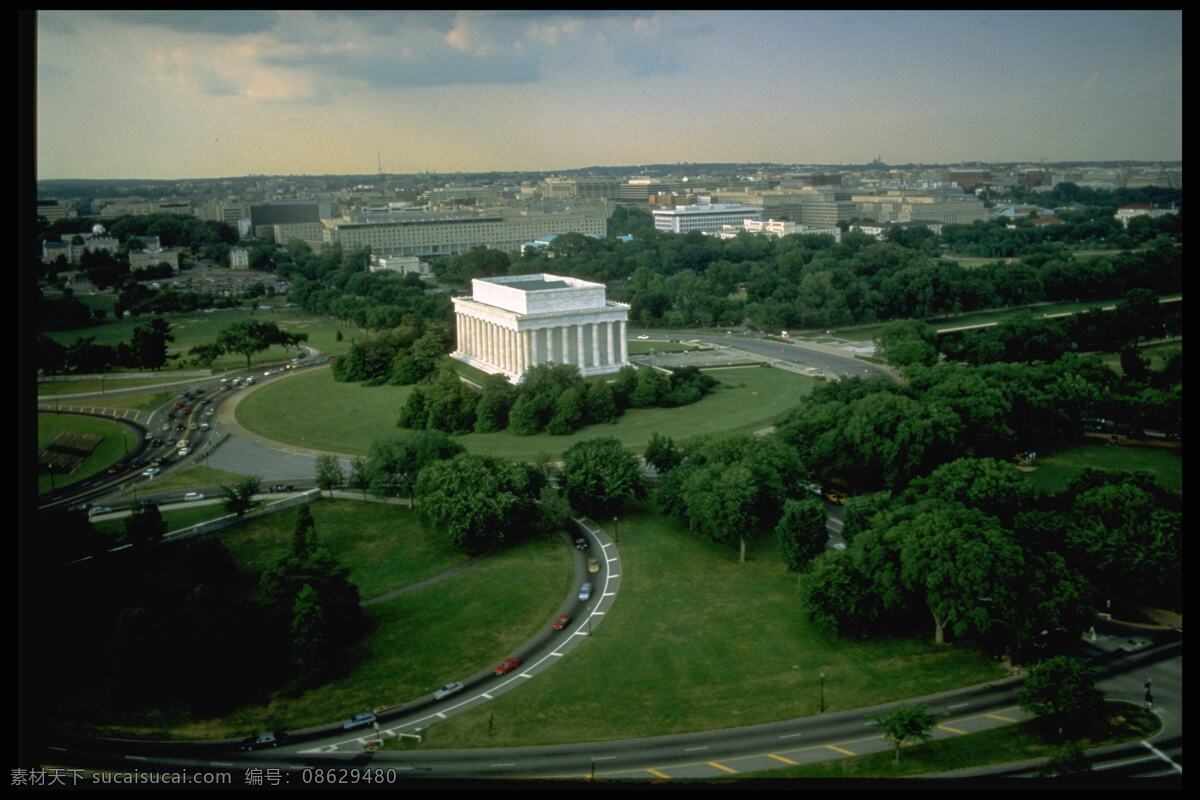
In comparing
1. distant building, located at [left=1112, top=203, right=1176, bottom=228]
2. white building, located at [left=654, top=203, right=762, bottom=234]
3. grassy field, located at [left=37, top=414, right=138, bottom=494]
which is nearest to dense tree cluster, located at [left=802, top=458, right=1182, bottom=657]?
grassy field, located at [left=37, top=414, right=138, bottom=494]

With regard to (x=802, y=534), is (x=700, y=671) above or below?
below

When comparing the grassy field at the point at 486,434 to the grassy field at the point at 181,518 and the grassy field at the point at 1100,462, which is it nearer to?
the grassy field at the point at 181,518

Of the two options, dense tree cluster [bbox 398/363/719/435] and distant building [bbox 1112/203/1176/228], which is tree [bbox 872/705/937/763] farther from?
distant building [bbox 1112/203/1176/228]

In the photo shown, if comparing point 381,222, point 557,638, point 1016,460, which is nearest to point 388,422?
point 557,638

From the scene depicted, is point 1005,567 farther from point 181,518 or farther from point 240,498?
point 181,518

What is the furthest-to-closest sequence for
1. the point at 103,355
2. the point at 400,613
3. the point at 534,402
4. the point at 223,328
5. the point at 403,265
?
the point at 403,265 → the point at 223,328 → the point at 103,355 → the point at 534,402 → the point at 400,613

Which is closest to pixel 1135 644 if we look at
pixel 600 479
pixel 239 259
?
pixel 600 479
